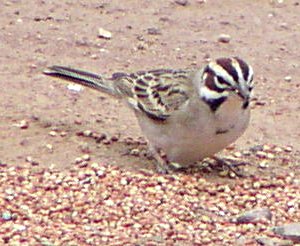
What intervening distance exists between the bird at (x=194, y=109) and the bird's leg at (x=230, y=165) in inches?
5.0

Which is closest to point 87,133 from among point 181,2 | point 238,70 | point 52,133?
point 52,133

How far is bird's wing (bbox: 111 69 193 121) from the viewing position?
9.95 metres

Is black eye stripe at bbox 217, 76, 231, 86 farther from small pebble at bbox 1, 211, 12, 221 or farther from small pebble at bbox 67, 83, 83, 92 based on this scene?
small pebble at bbox 67, 83, 83, 92

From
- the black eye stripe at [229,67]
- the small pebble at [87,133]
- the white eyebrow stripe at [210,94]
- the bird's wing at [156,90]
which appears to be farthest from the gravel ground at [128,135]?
the black eye stripe at [229,67]

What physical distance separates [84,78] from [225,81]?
72.2 inches

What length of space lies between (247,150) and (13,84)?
2.15m

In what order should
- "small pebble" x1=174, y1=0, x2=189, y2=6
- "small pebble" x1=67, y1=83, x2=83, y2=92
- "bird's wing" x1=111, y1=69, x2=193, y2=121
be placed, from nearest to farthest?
1. "bird's wing" x1=111, y1=69, x2=193, y2=121
2. "small pebble" x1=67, y1=83, x2=83, y2=92
3. "small pebble" x1=174, y1=0, x2=189, y2=6

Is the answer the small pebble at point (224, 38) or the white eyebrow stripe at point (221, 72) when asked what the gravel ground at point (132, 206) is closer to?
the white eyebrow stripe at point (221, 72)

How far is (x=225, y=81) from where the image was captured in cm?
946

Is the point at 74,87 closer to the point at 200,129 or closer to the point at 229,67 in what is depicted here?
the point at 200,129

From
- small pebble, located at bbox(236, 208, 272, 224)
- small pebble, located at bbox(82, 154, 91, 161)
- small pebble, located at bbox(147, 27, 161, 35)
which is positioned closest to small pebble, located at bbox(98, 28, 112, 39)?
small pebble, located at bbox(147, 27, 161, 35)

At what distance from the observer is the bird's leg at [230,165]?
10000 mm

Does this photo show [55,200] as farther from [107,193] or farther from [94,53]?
[94,53]

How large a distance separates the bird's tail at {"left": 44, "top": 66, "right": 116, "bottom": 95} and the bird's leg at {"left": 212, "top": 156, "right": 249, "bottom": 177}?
1.15 m
